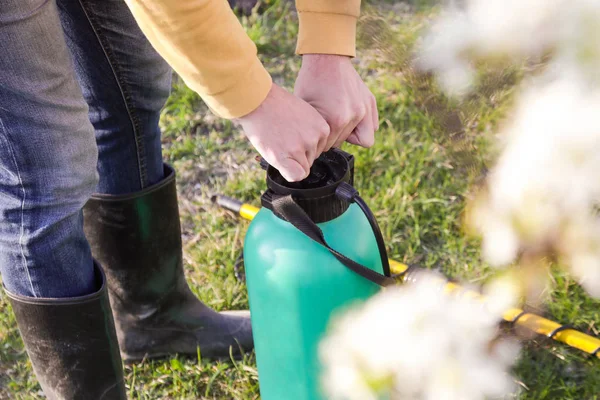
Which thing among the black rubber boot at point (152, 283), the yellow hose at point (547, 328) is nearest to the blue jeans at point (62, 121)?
the black rubber boot at point (152, 283)

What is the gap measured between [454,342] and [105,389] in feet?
2.34

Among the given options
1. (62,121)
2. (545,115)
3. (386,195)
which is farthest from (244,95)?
(386,195)

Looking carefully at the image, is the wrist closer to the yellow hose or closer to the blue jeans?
the blue jeans

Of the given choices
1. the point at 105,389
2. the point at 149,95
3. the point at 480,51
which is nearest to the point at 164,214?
the point at 149,95

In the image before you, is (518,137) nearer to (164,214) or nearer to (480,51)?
(480,51)

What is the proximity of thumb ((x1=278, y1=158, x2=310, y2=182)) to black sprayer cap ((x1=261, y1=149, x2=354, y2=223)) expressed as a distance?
9 centimetres

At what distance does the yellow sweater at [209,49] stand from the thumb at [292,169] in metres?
0.10

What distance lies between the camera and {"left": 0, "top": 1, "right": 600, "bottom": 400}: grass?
1499mm

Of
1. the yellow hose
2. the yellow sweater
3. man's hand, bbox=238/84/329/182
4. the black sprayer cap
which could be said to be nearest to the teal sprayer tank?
the black sprayer cap

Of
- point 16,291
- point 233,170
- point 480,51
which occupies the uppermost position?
point 480,51

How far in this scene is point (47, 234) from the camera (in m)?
1.13

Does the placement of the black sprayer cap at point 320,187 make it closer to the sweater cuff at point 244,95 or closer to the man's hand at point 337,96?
the man's hand at point 337,96

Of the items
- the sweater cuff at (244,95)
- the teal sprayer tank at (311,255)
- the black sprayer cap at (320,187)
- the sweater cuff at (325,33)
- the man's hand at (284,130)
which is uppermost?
the sweater cuff at (325,33)

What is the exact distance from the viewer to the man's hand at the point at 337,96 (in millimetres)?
1062
